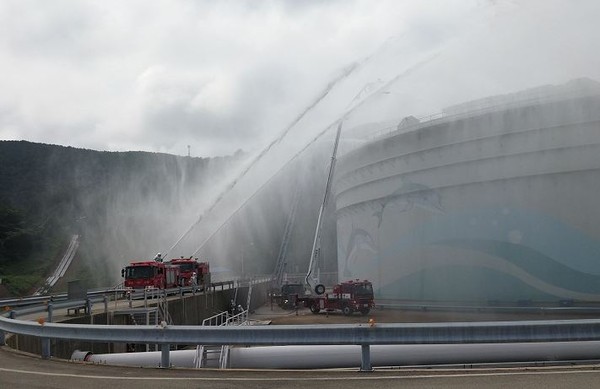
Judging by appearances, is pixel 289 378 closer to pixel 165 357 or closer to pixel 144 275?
pixel 165 357

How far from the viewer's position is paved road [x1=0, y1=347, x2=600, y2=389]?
766 cm

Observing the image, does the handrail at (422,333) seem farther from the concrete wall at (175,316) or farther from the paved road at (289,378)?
the concrete wall at (175,316)

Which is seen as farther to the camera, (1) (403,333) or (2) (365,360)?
(2) (365,360)

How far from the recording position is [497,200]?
1293 inches

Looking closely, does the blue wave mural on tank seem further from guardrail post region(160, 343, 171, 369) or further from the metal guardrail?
guardrail post region(160, 343, 171, 369)

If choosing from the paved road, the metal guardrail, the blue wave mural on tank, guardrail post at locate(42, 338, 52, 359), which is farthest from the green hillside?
the metal guardrail

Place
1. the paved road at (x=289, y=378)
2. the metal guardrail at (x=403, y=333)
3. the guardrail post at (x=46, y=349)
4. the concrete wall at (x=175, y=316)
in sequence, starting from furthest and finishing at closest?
the concrete wall at (x=175, y=316), the guardrail post at (x=46, y=349), the metal guardrail at (x=403, y=333), the paved road at (x=289, y=378)

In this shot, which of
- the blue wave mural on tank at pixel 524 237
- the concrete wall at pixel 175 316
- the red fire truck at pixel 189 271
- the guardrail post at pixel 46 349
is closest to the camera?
the guardrail post at pixel 46 349

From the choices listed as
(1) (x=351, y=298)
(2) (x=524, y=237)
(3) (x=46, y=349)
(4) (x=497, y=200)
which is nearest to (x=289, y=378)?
(3) (x=46, y=349)

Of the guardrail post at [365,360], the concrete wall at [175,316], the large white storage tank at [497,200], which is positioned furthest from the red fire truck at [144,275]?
the guardrail post at [365,360]

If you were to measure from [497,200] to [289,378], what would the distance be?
27328 mm

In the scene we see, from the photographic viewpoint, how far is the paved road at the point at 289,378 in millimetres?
7660

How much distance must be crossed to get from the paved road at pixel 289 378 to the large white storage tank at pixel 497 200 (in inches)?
960

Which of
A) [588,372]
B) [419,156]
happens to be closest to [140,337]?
[588,372]
